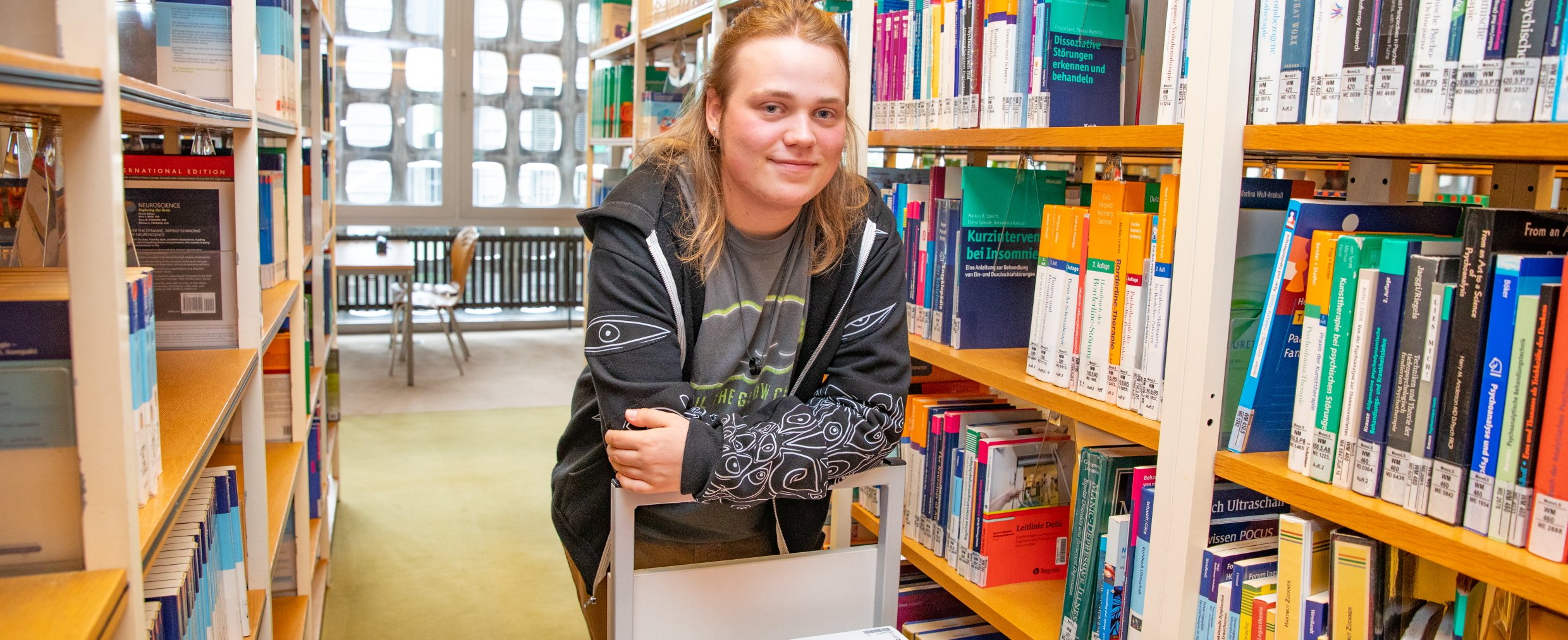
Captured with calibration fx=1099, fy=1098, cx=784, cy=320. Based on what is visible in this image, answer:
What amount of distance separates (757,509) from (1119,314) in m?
0.63

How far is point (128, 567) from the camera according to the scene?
917 millimetres

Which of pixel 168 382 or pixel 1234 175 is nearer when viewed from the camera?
pixel 1234 175

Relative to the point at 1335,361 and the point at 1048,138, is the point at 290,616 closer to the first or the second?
the point at 1048,138

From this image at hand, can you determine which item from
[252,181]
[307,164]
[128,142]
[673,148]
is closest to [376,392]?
[307,164]

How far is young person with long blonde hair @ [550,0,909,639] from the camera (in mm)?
1449

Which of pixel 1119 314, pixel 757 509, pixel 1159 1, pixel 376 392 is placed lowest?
pixel 376 392

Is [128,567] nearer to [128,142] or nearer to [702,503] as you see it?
[702,503]

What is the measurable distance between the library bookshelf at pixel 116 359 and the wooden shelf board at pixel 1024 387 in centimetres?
107

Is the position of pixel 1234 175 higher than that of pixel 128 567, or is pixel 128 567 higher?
pixel 1234 175

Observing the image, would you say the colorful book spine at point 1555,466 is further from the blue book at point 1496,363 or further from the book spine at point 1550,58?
the book spine at point 1550,58

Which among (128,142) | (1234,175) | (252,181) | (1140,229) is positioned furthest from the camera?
(128,142)

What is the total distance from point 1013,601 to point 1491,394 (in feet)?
2.99

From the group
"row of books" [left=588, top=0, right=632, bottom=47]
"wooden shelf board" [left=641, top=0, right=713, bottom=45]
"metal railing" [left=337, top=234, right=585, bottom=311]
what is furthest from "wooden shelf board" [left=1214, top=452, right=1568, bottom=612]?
"metal railing" [left=337, top=234, right=585, bottom=311]

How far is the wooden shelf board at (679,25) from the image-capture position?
362 cm
